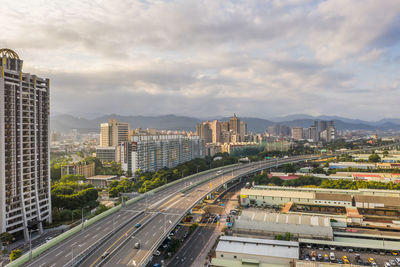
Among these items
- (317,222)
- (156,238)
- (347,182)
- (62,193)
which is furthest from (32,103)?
(347,182)

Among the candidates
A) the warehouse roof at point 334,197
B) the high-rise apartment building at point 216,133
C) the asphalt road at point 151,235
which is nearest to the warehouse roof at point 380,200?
the warehouse roof at point 334,197

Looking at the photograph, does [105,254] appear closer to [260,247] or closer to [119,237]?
[119,237]

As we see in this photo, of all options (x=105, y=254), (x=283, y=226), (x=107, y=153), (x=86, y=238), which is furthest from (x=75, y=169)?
(x=283, y=226)

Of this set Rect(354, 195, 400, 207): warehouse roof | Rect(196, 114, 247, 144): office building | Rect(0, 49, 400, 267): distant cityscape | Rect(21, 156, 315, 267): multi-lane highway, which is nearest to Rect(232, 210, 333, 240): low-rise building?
Rect(0, 49, 400, 267): distant cityscape

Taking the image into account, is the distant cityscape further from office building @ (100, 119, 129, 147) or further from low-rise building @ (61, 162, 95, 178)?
office building @ (100, 119, 129, 147)

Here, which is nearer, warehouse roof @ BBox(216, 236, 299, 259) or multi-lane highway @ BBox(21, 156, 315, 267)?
multi-lane highway @ BBox(21, 156, 315, 267)

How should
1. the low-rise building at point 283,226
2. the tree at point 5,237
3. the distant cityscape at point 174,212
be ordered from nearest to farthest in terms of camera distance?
1. the distant cityscape at point 174,212
2. the tree at point 5,237
3. the low-rise building at point 283,226

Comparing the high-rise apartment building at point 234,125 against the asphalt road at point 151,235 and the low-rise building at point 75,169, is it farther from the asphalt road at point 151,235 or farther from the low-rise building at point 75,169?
the asphalt road at point 151,235

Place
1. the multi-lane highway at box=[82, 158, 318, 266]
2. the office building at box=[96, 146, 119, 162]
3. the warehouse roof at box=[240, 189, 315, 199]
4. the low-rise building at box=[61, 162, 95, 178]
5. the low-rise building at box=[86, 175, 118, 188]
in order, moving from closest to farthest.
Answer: the multi-lane highway at box=[82, 158, 318, 266] → the warehouse roof at box=[240, 189, 315, 199] → the low-rise building at box=[86, 175, 118, 188] → the low-rise building at box=[61, 162, 95, 178] → the office building at box=[96, 146, 119, 162]

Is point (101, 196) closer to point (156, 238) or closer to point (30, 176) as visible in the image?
point (30, 176)
